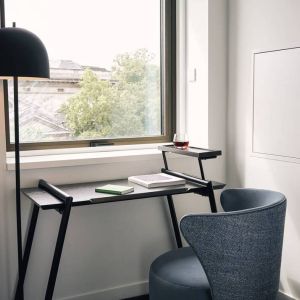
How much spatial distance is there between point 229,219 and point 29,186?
116cm

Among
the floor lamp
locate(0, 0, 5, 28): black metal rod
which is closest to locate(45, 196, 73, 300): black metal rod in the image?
the floor lamp

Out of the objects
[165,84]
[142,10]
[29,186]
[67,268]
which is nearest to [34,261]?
[67,268]

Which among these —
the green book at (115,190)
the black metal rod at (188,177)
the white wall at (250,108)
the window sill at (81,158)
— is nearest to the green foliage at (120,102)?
the window sill at (81,158)

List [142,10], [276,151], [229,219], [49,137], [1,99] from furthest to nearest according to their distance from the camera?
[142,10], [49,137], [276,151], [1,99], [229,219]

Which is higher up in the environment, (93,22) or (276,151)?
(93,22)

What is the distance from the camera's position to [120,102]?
2.88m

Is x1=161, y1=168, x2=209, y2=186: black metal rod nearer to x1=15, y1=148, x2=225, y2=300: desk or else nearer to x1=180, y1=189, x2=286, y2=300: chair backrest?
x1=15, y1=148, x2=225, y2=300: desk

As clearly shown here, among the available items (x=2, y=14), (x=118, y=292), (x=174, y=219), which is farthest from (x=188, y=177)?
(x=2, y=14)

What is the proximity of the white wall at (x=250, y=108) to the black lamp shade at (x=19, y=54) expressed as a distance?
50.2 inches

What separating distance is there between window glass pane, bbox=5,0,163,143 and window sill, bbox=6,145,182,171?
123 mm

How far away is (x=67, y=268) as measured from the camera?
2523 millimetres

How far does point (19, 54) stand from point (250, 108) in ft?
4.54

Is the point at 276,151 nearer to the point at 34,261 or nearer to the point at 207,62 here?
the point at 207,62

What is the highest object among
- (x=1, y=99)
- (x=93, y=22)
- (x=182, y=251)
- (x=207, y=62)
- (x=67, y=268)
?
(x=93, y=22)
